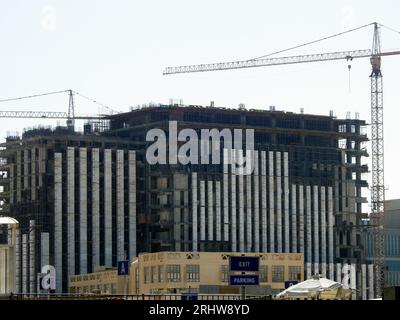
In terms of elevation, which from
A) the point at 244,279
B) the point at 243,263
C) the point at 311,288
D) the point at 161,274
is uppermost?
the point at 243,263

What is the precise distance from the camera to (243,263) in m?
70.7

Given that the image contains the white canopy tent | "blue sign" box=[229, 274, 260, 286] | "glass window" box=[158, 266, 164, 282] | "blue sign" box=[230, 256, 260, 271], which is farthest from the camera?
"glass window" box=[158, 266, 164, 282]

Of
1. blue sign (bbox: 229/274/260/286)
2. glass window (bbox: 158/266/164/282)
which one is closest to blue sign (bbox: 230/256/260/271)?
blue sign (bbox: 229/274/260/286)

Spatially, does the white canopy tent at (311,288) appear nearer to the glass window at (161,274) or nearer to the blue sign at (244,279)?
the blue sign at (244,279)

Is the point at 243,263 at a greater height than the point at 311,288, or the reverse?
the point at 243,263

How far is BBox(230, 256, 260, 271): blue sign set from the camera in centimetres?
7044

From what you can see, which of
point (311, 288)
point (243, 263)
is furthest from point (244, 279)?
point (311, 288)

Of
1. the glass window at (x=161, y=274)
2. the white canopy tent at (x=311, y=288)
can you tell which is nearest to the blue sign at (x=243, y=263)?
the white canopy tent at (x=311, y=288)

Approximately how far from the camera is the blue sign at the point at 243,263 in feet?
231

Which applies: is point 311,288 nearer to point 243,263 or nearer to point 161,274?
point 243,263

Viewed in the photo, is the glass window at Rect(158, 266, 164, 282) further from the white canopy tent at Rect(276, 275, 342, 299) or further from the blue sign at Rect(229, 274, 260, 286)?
the blue sign at Rect(229, 274, 260, 286)

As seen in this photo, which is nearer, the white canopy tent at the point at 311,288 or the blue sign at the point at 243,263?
the blue sign at the point at 243,263
